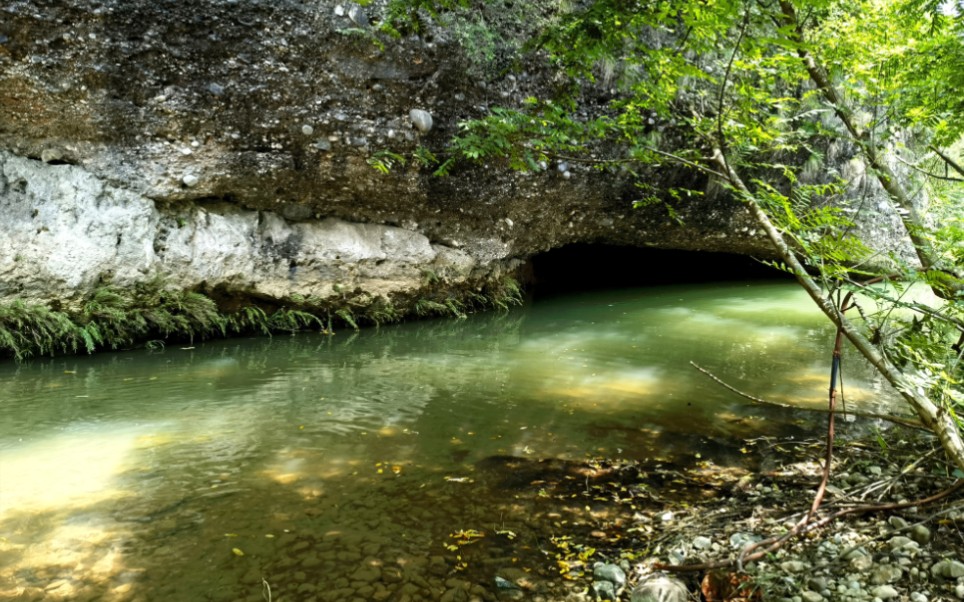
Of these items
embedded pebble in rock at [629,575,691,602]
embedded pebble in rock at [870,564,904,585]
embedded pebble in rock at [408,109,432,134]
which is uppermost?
embedded pebble in rock at [408,109,432,134]

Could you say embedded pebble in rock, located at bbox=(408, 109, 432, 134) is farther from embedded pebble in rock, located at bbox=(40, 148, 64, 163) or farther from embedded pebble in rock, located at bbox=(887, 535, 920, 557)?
embedded pebble in rock, located at bbox=(887, 535, 920, 557)

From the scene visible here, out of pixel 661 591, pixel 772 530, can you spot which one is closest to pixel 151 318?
pixel 661 591

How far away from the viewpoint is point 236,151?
27.4ft

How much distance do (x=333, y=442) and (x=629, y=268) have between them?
529 inches

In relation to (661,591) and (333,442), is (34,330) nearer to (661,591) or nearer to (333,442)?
(333,442)

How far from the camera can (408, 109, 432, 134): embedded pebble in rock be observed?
9023 millimetres

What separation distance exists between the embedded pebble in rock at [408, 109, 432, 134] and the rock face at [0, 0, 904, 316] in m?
0.02

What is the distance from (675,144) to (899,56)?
6708 millimetres

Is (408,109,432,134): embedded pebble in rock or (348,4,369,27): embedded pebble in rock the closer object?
(348,4,369,27): embedded pebble in rock

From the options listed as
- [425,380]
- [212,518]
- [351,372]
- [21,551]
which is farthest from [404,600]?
[351,372]

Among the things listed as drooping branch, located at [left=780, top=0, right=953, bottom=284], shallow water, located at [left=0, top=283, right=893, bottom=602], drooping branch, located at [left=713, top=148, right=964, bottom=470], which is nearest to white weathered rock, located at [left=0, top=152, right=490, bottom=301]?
shallow water, located at [left=0, top=283, right=893, bottom=602]

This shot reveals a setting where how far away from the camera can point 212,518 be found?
Answer: 3.40 m

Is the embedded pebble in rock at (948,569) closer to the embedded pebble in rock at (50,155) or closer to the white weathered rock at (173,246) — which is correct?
the white weathered rock at (173,246)

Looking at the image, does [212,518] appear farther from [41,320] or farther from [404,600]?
[41,320]
